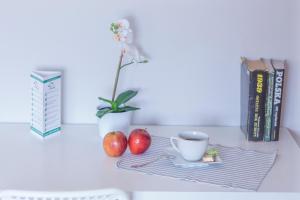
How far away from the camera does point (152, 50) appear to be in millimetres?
1813

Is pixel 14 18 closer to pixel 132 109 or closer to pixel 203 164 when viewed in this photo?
pixel 132 109

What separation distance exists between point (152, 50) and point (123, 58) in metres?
0.10

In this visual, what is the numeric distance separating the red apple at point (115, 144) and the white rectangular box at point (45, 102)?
10.3 inches

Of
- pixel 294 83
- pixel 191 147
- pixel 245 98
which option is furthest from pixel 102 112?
pixel 294 83

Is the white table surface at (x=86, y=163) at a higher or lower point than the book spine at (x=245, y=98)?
lower

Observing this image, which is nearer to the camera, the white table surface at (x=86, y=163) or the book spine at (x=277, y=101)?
the white table surface at (x=86, y=163)

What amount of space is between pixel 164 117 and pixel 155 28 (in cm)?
32

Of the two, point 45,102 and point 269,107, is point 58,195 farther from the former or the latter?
point 269,107

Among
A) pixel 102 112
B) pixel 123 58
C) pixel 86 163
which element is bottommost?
pixel 86 163

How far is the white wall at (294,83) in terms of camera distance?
175cm

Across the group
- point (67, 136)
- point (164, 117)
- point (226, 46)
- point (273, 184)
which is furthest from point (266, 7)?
point (67, 136)

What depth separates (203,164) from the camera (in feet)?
4.81

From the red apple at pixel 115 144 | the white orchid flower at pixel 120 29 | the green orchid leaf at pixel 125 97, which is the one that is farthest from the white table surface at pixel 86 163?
the white orchid flower at pixel 120 29

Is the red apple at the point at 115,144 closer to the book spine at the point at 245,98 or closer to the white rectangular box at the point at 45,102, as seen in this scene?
the white rectangular box at the point at 45,102
